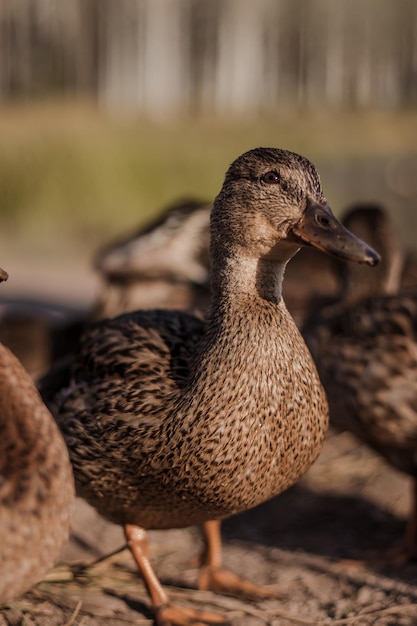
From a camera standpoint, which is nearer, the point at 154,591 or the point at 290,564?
the point at 154,591

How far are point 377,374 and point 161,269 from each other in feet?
8.33

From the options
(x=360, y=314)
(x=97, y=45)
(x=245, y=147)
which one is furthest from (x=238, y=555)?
(x=97, y=45)

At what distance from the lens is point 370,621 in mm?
3537

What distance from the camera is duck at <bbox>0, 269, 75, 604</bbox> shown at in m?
2.42

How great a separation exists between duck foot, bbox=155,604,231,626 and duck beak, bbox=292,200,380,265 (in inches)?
57.9

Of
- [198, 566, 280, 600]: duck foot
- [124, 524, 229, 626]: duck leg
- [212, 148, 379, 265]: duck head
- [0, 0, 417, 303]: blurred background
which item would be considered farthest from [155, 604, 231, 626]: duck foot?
[0, 0, 417, 303]: blurred background

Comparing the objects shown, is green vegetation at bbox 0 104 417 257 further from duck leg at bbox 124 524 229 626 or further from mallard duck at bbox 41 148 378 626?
mallard duck at bbox 41 148 378 626

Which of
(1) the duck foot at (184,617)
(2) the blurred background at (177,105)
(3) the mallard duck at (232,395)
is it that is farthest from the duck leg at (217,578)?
(2) the blurred background at (177,105)

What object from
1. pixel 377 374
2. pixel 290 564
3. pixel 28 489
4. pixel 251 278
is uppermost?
pixel 251 278

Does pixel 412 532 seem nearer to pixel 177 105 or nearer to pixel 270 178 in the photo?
pixel 270 178

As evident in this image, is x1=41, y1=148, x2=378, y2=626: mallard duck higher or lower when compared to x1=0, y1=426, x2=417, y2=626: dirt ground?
higher

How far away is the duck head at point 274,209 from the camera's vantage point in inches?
115

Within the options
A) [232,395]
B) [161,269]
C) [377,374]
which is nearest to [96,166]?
[161,269]

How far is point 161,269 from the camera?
637 cm
